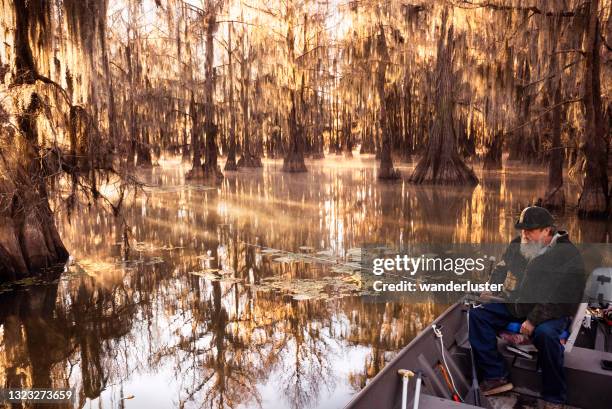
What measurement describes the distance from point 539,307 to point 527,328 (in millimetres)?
186

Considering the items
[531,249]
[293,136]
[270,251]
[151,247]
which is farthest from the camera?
[293,136]

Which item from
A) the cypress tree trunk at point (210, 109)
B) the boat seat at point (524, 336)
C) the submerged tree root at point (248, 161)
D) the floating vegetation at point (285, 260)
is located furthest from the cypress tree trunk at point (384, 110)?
the boat seat at point (524, 336)

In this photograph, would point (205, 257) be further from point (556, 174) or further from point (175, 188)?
point (175, 188)

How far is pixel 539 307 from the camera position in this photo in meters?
3.79

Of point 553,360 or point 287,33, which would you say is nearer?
point 553,360

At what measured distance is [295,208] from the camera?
51.5ft

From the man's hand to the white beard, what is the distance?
0.51 meters

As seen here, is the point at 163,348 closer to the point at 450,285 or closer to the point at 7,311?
the point at 7,311

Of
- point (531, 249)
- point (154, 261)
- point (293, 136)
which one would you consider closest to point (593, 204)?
point (531, 249)

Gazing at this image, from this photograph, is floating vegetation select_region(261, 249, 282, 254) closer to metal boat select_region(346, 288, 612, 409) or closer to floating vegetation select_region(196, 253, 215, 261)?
floating vegetation select_region(196, 253, 215, 261)

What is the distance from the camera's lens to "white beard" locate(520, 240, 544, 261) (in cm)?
402

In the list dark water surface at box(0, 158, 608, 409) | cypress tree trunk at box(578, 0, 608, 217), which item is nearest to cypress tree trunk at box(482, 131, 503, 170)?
dark water surface at box(0, 158, 608, 409)

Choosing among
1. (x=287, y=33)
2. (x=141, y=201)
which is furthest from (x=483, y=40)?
(x=141, y=201)

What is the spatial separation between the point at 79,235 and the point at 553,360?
36.3 feet
